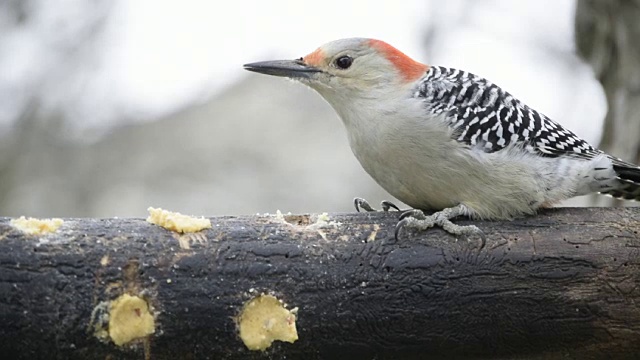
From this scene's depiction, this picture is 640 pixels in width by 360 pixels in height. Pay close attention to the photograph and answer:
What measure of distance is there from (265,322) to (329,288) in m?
0.28

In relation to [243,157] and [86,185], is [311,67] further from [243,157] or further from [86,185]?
[86,185]

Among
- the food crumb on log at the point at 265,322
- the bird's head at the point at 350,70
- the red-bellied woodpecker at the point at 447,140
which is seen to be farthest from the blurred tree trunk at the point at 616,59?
the food crumb on log at the point at 265,322

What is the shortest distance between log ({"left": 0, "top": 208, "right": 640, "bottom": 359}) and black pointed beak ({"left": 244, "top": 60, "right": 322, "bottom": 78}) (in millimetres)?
914

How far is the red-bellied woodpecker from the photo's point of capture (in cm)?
396

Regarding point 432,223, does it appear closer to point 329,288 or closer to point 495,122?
point 329,288

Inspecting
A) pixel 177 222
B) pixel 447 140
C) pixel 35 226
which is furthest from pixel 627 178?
pixel 35 226

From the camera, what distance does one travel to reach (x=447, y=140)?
13.0 feet

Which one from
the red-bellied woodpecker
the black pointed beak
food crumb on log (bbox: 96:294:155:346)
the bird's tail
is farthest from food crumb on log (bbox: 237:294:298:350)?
the bird's tail

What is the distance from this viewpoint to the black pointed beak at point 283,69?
425cm

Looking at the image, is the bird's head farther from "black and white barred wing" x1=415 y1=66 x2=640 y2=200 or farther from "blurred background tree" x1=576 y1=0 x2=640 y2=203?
"blurred background tree" x1=576 y1=0 x2=640 y2=203

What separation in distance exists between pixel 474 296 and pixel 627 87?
2.98 meters

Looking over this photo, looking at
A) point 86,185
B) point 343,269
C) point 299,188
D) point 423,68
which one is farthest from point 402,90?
point 86,185

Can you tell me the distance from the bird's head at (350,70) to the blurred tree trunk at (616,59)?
2079 mm

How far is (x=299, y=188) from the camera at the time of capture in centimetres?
1044
